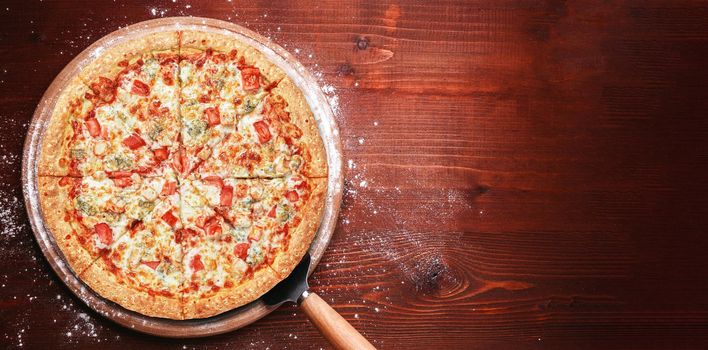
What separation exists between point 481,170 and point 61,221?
271 cm

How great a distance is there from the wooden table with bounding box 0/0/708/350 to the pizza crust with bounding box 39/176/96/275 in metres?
0.42

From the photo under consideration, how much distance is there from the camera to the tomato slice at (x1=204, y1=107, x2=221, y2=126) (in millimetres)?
4074

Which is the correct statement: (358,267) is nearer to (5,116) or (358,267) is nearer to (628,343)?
(628,343)

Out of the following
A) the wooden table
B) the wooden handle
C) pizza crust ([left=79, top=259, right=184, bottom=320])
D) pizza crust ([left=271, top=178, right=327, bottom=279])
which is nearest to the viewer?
the wooden handle

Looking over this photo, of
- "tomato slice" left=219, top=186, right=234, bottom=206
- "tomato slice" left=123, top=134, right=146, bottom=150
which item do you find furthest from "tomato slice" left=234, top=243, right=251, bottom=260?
"tomato slice" left=123, top=134, right=146, bottom=150

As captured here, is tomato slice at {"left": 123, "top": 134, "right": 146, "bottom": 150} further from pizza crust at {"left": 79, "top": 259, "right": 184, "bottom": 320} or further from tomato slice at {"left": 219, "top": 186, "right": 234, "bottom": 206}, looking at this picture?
pizza crust at {"left": 79, "top": 259, "right": 184, "bottom": 320}

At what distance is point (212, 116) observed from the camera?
408cm

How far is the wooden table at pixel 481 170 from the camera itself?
4250mm

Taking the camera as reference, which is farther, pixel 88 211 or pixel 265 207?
pixel 265 207

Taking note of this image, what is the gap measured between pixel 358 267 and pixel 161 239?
1.30 metres

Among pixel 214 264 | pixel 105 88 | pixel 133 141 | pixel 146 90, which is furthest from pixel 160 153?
pixel 214 264

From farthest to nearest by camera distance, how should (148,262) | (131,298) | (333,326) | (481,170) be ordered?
(481,170) < (148,262) < (131,298) < (333,326)

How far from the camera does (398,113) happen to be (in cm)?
443

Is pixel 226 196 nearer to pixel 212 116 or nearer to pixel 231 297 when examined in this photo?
pixel 212 116
